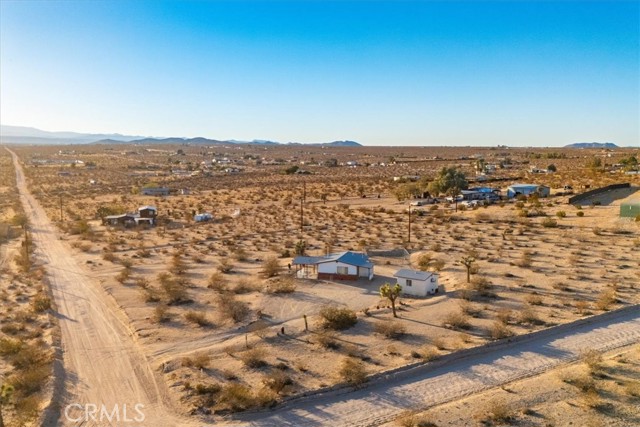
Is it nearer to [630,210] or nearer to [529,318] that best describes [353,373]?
[529,318]

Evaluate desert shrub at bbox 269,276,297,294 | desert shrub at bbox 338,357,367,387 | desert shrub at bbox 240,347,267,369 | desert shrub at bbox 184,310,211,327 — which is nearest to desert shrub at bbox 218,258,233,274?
desert shrub at bbox 269,276,297,294

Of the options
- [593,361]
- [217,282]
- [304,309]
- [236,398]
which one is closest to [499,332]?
[593,361]

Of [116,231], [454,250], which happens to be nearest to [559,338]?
[454,250]

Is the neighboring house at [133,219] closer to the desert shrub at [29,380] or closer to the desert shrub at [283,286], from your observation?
the desert shrub at [283,286]

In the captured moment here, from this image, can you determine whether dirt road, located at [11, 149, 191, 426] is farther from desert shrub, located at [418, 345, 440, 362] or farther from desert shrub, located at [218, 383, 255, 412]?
desert shrub, located at [418, 345, 440, 362]

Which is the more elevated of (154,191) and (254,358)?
(154,191)

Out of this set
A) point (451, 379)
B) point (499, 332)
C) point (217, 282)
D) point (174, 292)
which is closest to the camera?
point (451, 379)

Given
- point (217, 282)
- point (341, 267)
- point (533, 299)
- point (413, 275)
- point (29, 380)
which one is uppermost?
A: point (413, 275)
